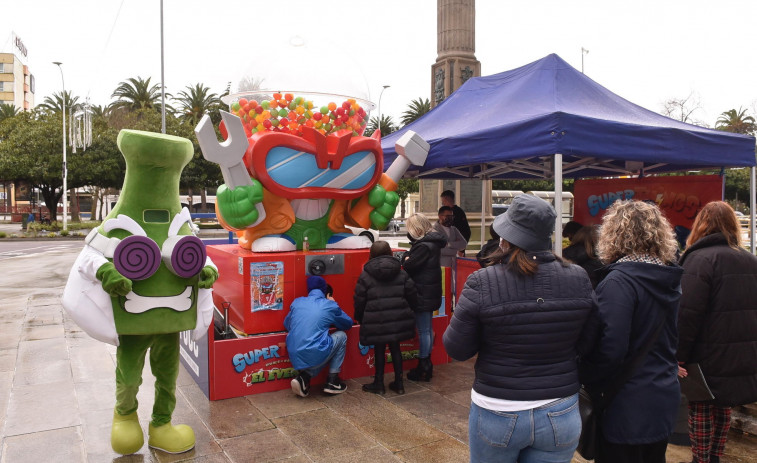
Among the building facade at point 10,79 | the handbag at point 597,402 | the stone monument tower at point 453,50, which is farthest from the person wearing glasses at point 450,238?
the building facade at point 10,79

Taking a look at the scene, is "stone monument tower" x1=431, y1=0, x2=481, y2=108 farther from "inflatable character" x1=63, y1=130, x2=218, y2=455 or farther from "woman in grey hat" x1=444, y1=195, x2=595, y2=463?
"woman in grey hat" x1=444, y1=195, x2=595, y2=463

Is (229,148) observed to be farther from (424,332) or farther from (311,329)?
(424,332)

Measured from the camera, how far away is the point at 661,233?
2426 mm

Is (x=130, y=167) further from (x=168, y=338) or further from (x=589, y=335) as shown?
(x=589, y=335)

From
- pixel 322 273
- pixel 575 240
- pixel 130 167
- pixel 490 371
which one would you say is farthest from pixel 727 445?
pixel 130 167

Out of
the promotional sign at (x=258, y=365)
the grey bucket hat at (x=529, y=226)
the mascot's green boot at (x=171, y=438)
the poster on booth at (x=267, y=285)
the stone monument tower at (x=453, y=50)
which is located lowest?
the mascot's green boot at (x=171, y=438)

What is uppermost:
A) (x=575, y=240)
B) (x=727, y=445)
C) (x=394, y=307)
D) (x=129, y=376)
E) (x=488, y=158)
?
(x=488, y=158)

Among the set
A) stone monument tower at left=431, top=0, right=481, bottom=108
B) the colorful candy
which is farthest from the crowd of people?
stone monument tower at left=431, top=0, right=481, bottom=108

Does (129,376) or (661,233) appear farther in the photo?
(129,376)

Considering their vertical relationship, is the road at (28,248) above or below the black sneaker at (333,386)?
above

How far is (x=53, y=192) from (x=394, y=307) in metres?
33.9

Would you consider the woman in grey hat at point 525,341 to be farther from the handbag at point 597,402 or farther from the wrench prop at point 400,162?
the wrench prop at point 400,162

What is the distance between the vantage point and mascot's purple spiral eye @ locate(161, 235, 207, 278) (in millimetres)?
3547

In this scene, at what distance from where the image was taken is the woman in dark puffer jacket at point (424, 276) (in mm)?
5059
